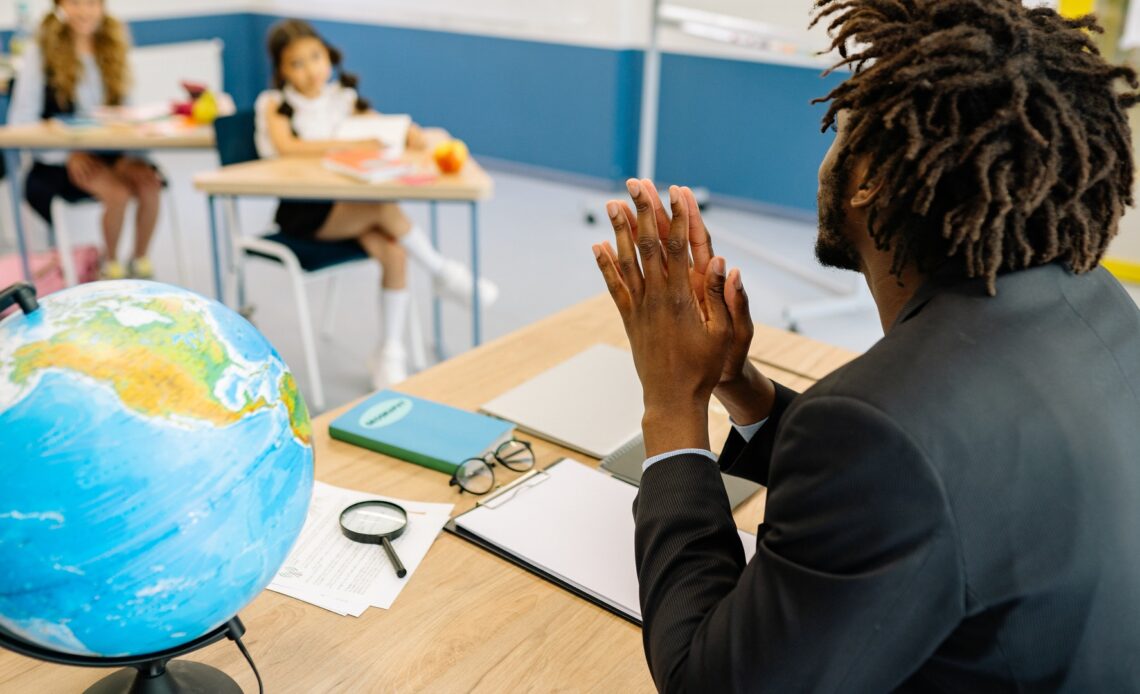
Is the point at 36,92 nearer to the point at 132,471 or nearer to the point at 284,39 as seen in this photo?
the point at 284,39

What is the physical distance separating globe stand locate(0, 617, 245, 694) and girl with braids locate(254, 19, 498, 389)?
2.19 meters

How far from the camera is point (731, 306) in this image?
108 cm

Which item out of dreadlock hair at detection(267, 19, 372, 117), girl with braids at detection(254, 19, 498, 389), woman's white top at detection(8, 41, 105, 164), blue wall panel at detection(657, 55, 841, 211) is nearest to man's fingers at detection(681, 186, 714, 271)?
girl with braids at detection(254, 19, 498, 389)

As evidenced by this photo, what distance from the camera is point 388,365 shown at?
317 cm

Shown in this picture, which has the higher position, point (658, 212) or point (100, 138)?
point (658, 212)

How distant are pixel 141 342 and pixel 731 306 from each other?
60 centimetres

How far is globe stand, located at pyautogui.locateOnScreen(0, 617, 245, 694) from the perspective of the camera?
2.64ft

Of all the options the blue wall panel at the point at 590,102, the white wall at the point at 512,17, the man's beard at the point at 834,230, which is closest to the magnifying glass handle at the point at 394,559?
the man's beard at the point at 834,230

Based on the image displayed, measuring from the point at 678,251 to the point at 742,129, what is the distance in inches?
172

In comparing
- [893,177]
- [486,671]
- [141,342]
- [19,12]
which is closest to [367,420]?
[486,671]

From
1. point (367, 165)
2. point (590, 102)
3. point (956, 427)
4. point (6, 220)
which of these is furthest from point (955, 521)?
point (6, 220)

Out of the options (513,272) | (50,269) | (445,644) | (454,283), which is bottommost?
(513,272)

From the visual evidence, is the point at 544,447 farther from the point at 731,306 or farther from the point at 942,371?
the point at 942,371

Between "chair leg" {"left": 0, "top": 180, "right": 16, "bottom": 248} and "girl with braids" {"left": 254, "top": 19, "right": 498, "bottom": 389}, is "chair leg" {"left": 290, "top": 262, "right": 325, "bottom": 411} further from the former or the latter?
"chair leg" {"left": 0, "top": 180, "right": 16, "bottom": 248}
